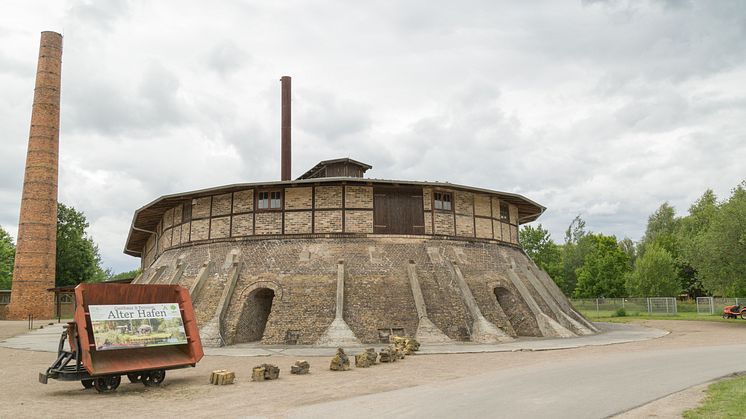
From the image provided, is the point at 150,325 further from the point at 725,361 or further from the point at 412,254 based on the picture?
the point at 725,361

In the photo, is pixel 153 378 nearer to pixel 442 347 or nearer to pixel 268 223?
pixel 442 347

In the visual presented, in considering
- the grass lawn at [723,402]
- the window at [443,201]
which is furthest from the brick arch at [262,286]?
the grass lawn at [723,402]

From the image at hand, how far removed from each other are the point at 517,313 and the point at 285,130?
1567 cm

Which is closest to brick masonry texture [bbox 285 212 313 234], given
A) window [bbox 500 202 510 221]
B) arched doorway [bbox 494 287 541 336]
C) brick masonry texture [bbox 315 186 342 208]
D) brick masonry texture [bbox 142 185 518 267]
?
brick masonry texture [bbox 142 185 518 267]

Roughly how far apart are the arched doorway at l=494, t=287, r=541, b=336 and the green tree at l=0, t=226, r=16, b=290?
179 ft

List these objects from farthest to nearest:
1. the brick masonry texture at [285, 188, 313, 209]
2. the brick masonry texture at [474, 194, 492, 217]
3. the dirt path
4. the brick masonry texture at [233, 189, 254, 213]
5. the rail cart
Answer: the brick masonry texture at [474, 194, 492, 217], the brick masonry texture at [233, 189, 254, 213], the brick masonry texture at [285, 188, 313, 209], the rail cart, the dirt path

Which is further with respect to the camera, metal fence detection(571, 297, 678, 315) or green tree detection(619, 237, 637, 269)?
green tree detection(619, 237, 637, 269)

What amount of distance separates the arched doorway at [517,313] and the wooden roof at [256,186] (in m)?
4.64

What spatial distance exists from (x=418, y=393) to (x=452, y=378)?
1.94m

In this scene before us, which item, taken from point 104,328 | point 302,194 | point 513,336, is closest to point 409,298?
point 513,336

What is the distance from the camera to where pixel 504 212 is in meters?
25.4

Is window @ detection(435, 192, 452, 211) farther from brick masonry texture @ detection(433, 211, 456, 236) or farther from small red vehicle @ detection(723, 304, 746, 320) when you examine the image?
small red vehicle @ detection(723, 304, 746, 320)

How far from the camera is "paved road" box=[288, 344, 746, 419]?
24.6ft

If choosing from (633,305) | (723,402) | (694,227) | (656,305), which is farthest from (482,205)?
(694,227)
